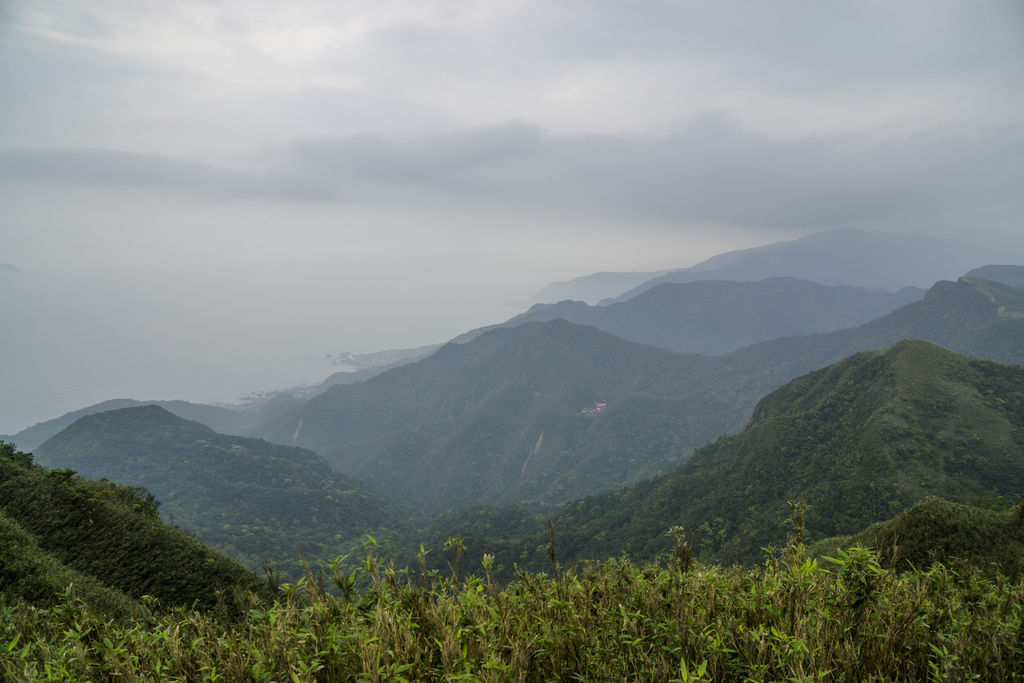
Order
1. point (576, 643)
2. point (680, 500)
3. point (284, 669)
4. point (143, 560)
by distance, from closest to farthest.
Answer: point (284, 669) → point (576, 643) → point (143, 560) → point (680, 500)

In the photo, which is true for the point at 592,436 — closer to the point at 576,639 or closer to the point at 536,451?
the point at 536,451

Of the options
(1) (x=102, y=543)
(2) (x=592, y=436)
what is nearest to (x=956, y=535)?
(1) (x=102, y=543)

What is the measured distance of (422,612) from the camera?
381 cm

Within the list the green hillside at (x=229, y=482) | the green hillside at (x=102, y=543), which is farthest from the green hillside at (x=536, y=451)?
the green hillside at (x=102, y=543)

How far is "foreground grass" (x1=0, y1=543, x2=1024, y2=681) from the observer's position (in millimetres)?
3139

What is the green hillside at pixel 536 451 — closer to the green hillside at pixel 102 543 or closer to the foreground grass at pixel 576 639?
the green hillside at pixel 102 543

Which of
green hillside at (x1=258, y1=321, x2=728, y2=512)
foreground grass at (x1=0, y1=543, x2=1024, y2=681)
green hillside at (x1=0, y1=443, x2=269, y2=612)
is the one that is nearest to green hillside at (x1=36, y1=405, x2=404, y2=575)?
green hillside at (x1=258, y1=321, x2=728, y2=512)

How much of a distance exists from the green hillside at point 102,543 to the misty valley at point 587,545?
5.0 inches

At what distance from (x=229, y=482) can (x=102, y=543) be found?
374 ft

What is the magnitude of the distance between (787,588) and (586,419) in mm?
184165

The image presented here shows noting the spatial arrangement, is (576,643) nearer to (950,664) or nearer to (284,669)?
(284,669)

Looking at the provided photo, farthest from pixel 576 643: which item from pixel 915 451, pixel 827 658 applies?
pixel 915 451

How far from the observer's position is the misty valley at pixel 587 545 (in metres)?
3.38

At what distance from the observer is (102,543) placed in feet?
65.3
